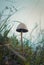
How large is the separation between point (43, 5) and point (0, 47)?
45.4 inches

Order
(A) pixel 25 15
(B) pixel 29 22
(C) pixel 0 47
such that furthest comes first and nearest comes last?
(A) pixel 25 15 → (B) pixel 29 22 → (C) pixel 0 47

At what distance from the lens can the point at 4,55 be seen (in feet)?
1.27

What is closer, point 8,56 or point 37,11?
point 8,56

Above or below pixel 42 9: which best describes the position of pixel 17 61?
below

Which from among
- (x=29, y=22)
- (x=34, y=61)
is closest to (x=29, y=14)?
(x=29, y=22)

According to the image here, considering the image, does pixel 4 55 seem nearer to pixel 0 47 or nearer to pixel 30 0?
pixel 0 47

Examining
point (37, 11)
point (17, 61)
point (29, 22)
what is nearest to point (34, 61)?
point (17, 61)

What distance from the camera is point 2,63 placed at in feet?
1.22

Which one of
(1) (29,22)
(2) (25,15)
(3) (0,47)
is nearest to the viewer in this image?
(3) (0,47)

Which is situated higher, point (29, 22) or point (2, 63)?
point (29, 22)

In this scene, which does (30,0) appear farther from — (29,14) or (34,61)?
(34,61)

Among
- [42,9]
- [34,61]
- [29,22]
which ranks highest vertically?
[42,9]

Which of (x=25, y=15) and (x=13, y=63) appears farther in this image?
(x=25, y=15)

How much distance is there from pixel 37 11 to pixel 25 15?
0.33 feet
